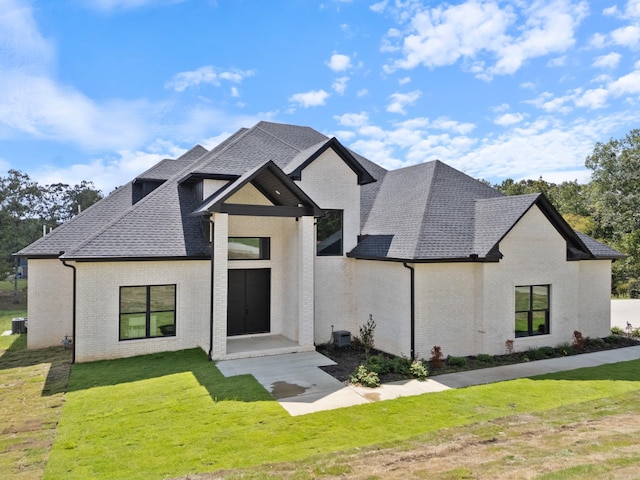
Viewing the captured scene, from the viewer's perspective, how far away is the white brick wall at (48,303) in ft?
49.5

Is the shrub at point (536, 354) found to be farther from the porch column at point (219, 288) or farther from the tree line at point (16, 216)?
the tree line at point (16, 216)

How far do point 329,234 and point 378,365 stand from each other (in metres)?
6.30

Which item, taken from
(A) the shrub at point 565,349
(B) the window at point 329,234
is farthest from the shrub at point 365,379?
(A) the shrub at point 565,349

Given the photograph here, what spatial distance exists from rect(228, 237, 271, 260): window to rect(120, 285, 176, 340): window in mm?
2684

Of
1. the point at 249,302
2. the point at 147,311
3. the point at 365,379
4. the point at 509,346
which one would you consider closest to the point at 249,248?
the point at 249,302

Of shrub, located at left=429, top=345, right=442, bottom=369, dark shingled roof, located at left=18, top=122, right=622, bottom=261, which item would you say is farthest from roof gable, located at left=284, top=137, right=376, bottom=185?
shrub, located at left=429, top=345, right=442, bottom=369

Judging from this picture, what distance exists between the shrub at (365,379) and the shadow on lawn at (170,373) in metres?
2.59

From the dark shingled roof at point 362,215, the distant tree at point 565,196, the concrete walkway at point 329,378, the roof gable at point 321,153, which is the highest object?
the distant tree at point 565,196

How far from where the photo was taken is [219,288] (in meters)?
13.2

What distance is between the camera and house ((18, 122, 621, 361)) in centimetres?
1334

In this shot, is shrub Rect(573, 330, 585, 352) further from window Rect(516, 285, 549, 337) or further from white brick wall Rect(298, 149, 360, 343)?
white brick wall Rect(298, 149, 360, 343)

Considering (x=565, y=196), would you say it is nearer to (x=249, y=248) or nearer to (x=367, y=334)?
(x=367, y=334)

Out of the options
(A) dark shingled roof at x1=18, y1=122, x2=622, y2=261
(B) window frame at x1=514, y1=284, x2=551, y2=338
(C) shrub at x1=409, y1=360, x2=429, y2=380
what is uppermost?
(A) dark shingled roof at x1=18, y1=122, x2=622, y2=261

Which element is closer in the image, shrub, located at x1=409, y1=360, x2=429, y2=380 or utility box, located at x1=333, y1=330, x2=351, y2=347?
shrub, located at x1=409, y1=360, x2=429, y2=380
